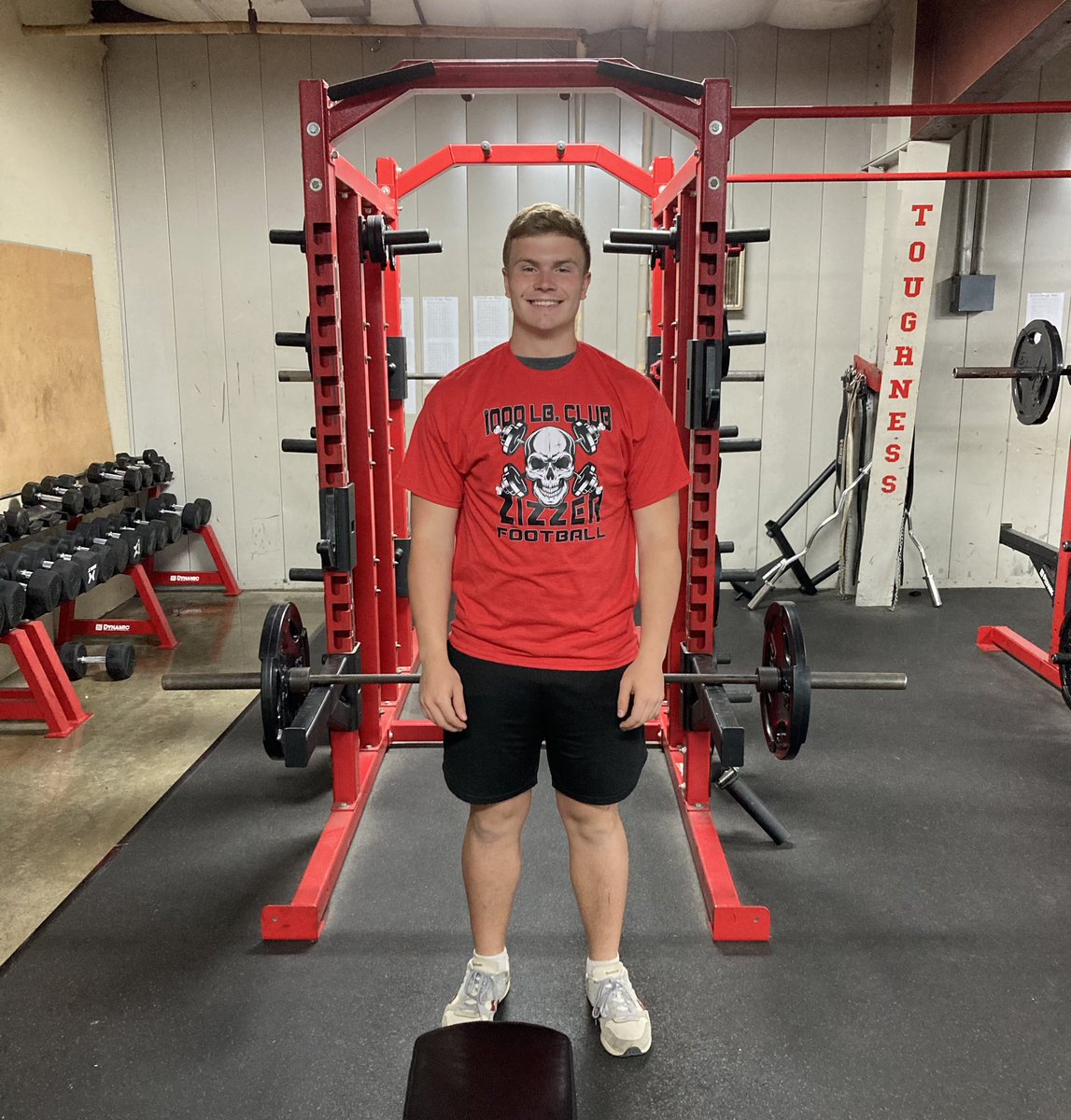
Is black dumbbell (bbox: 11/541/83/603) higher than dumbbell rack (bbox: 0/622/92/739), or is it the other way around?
black dumbbell (bbox: 11/541/83/603)

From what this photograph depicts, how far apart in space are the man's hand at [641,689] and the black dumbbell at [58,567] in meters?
2.23

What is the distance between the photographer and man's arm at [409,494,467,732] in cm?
132

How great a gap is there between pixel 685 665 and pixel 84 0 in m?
3.71

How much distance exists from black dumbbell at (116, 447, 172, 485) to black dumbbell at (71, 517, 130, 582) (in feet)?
1.68

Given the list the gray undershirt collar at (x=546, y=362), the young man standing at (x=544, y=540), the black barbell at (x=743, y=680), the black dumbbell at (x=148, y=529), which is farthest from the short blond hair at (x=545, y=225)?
the black dumbbell at (x=148, y=529)

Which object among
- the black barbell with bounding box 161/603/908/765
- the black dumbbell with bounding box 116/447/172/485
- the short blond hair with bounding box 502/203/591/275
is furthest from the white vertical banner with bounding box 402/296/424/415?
the short blond hair with bounding box 502/203/591/275

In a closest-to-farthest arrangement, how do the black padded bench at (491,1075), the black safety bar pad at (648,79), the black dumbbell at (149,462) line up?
the black padded bench at (491,1075), the black safety bar pad at (648,79), the black dumbbell at (149,462)

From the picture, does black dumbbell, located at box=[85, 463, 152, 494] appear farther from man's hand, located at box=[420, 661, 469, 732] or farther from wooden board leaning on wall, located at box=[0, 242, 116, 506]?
man's hand, located at box=[420, 661, 469, 732]

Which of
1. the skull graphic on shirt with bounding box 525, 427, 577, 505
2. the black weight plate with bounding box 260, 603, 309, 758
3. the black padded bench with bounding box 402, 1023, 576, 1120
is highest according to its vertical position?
the skull graphic on shirt with bounding box 525, 427, 577, 505

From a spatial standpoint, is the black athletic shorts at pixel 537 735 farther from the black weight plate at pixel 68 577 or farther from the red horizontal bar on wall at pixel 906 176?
the black weight plate at pixel 68 577

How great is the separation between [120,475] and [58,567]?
0.92 m

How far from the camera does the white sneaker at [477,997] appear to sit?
1.48m

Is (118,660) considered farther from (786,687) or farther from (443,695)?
(786,687)

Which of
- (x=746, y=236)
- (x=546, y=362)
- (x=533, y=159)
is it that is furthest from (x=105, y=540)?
(x=546, y=362)
